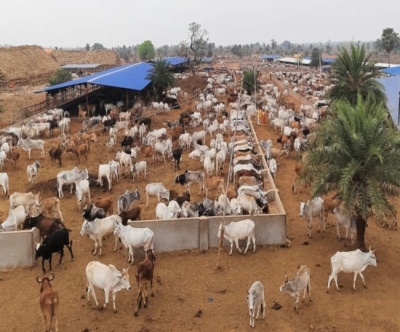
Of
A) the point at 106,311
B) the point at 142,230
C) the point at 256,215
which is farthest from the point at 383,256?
the point at 106,311

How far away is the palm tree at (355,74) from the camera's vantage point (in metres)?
20.2

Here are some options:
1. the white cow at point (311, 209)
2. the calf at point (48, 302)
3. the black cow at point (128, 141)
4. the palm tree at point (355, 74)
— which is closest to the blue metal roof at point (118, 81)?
the black cow at point (128, 141)

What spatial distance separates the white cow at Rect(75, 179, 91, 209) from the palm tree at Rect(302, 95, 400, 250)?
26.9 ft

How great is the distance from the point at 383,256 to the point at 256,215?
367 cm

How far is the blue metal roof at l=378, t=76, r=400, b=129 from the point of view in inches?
1088

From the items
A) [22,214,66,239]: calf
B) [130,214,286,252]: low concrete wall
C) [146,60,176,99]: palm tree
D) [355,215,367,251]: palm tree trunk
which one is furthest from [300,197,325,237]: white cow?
[146,60,176,99]: palm tree

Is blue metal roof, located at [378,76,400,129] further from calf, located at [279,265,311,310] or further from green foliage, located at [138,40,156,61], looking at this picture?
green foliage, located at [138,40,156,61]

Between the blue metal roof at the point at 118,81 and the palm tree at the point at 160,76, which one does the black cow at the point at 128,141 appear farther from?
the palm tree at the point at 160,76

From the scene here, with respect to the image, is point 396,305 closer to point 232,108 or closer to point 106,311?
point 106,311

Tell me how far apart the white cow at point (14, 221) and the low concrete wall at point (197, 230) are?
11.5 feet

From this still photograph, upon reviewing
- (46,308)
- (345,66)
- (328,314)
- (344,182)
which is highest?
(345,66)

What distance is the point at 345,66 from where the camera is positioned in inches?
811

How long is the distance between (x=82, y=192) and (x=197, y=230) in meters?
5.57

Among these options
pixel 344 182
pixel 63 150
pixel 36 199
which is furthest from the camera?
pixel 63 150
